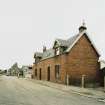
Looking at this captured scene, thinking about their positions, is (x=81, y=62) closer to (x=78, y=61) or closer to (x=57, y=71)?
(x=78, y=61)

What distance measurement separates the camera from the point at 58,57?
35719 mm

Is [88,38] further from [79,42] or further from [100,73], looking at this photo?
[100,73]

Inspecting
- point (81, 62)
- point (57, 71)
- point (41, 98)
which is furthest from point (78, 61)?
point (41, 98)

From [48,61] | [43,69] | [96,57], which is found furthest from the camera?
[43,69]

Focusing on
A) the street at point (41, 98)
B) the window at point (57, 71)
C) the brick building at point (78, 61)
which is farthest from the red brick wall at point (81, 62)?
the street at point (41, 98)

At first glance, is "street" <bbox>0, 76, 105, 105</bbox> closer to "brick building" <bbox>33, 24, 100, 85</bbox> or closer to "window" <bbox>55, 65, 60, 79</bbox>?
"brick building" <bbox>33, 24, 100, 85</bbox>

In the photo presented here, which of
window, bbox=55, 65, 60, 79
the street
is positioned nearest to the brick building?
window, bbox=55, 65, 60, 79

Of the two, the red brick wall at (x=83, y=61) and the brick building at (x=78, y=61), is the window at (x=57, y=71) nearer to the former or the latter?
the brick building at (x=78, y=61)

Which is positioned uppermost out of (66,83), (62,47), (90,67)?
(62,47)

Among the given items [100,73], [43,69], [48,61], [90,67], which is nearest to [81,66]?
[90,67]

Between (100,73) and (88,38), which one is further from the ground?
(88,38)

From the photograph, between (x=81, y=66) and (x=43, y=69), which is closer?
(x=81, y=66)

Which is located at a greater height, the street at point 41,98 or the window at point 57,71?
the window at point 57,71

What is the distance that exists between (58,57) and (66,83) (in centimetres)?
524
